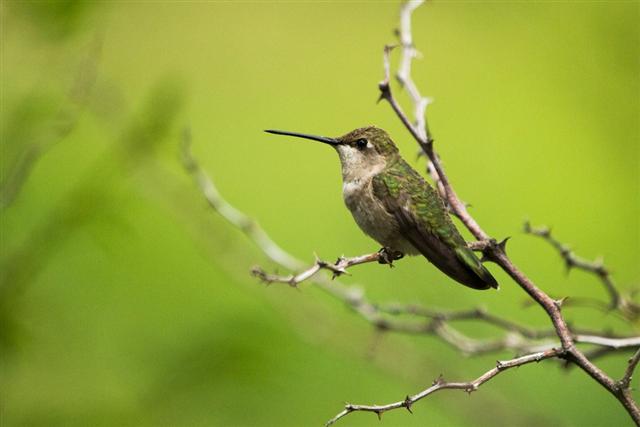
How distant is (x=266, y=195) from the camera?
9266 millimetres

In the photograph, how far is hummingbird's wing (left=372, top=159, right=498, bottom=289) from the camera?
2342 millimetres

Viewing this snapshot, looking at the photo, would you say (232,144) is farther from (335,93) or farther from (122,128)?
(122,128)

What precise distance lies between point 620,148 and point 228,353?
8.00ft

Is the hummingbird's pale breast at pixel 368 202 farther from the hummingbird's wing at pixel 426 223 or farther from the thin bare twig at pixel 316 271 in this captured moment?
the thin bare twig at pixel 316 271

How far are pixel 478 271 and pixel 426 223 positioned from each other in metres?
0.39

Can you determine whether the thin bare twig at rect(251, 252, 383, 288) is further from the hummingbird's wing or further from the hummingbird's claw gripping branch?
the hummingbird's claw gripping branch

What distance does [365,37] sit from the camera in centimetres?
1227

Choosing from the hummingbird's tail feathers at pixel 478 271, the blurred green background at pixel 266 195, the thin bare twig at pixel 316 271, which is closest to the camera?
the thin bare twig at pixel 316 271

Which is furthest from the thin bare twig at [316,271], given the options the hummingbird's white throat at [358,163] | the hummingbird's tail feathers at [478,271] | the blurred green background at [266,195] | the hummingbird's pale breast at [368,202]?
the hummingbird's white throat at [358,163]

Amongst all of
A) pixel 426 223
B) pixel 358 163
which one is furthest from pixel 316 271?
pixel 358 163

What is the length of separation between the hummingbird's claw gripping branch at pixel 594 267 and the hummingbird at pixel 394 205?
0.66 ft

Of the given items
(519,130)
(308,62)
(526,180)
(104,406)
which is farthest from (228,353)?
(308,62)

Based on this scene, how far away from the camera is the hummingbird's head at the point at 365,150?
304cm

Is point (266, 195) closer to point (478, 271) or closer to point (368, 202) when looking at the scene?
point (368, 202)
